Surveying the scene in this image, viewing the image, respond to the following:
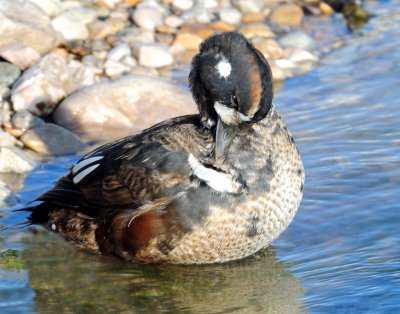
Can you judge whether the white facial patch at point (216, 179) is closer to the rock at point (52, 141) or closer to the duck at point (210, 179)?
the duck at point (210, 179)

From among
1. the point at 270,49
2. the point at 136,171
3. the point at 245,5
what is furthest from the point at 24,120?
the point at 245,5

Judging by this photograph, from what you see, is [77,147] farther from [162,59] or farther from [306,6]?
[306,6]

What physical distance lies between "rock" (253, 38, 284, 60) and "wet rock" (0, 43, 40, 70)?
9.92ft

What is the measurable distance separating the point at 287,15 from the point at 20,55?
4579 mm

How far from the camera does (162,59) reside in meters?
11.6

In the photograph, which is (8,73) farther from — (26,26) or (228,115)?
(228,115)

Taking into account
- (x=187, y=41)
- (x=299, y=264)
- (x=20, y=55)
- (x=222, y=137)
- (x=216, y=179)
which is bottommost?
(x=187, y=41)

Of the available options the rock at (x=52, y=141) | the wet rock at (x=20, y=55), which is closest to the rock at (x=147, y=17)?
the wet rock at (x=20, y=55)

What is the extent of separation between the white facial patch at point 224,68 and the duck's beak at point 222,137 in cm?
35

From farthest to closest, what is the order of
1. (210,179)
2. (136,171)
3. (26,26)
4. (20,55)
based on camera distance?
1. (26,26)
2. (20,55)
3. (136,171)
4. (210,179)

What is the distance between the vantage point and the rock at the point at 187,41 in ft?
39.7

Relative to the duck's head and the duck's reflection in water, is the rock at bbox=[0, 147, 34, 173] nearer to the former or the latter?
the duck's reflection in water

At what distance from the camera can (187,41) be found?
1212cm

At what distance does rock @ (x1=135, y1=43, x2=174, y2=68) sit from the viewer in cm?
1147
